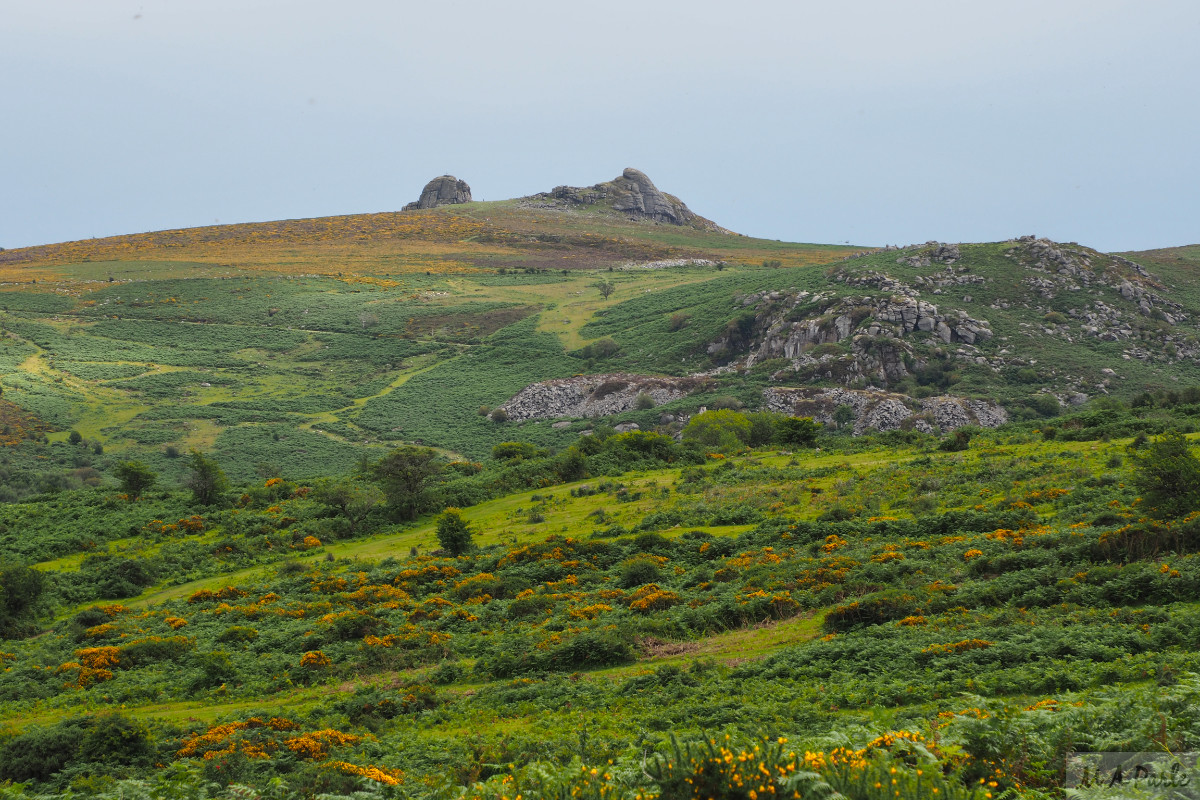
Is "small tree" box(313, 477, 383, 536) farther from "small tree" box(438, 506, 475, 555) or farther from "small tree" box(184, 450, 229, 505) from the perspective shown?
"small tree" box(438, 506, 475, 555)

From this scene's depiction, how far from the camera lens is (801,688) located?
46.3 feet

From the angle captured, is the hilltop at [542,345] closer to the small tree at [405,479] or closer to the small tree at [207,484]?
the small tree at [207,484]

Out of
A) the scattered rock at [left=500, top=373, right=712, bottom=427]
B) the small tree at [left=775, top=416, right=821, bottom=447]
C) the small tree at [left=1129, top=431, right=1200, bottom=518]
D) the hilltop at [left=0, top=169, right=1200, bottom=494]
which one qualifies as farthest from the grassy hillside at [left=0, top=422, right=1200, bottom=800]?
the scattered rock at [left=500, top=373, right=712, bottom=427]

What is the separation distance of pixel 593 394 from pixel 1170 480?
6927 centimetres

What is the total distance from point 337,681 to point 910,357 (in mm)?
72528

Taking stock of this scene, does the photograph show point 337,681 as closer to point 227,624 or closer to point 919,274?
point 227,624

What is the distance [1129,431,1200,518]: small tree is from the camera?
68.9 feet

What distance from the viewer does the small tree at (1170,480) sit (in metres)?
21.0

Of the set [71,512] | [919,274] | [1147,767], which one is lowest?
[71,512]

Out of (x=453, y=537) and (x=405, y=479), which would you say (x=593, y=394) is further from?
(x=453, y=537)

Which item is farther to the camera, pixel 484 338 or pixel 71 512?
pixel 484 338

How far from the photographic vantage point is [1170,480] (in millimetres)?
21578

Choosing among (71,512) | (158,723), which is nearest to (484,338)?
(71,512)

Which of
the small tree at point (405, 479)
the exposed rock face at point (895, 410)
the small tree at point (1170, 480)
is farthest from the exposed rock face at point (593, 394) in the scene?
the small tree at point (1170, 480)
